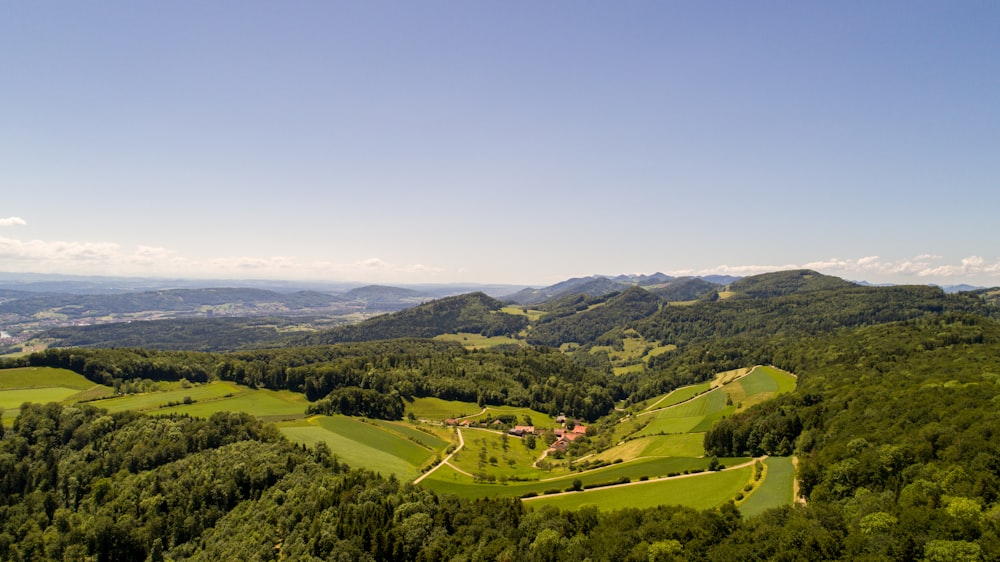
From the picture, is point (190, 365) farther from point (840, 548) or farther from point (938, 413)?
point (938, 413)

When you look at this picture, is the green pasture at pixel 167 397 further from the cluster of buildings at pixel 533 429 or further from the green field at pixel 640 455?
the green field at pixel 640 455

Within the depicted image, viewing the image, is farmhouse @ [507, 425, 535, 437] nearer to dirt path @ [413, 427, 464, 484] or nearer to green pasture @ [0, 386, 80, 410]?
dirt path @ [413, 427, 464, 484]

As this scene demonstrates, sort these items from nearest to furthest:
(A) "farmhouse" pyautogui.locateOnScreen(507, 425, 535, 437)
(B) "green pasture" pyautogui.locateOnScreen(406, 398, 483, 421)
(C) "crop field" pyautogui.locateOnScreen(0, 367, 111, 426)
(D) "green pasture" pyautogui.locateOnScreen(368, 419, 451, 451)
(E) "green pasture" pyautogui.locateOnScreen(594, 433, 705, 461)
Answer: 1. (E) "green pasture" pyautogui.locateOnScreen(594, 433, 705, 461)
2. (C) "crop field" pyautogui.locateOnScreen(0, 367, 111, 426)
3. (D) "green pasture" pyautogui.locateOnScreen(368, 419, 451, 451)
4. (A) "farmhouse" pyautogui.locateOnScreen(507, 425, 535, 437)
5. (B) "green pasture" pyautogui.locateOnScreen(406, 398, 483, 421)

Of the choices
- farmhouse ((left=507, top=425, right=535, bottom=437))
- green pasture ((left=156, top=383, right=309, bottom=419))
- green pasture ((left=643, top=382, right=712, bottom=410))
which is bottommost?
farmhouse ((left=507, top=425, right=535, bottom=437))

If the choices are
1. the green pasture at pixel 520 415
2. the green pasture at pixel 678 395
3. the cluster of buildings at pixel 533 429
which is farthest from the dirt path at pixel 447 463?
the green pasture at pixel 678 395

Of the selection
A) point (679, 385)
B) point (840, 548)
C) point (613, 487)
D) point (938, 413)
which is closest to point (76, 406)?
point (613, 487)

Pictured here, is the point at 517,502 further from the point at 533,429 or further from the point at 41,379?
the point at 41,379

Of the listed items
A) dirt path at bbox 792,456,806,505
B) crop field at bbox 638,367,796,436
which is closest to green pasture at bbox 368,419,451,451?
crop field at bbox 638,367,796,436

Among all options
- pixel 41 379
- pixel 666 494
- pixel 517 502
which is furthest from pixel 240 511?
pixel 41 379
